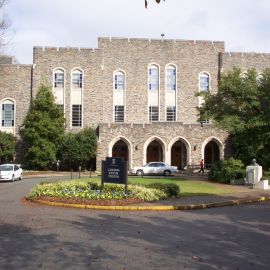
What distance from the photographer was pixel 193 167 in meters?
47.0

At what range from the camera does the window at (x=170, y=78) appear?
51.1 meters

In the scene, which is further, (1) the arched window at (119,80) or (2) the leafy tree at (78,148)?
(1) the arched window at (119,80)

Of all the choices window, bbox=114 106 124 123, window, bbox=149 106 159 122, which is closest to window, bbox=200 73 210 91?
window, bbox=149 106 159 122

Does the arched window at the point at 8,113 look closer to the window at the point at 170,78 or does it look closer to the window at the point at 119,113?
the window at the point at 119,113

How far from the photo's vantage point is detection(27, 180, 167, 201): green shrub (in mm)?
18062

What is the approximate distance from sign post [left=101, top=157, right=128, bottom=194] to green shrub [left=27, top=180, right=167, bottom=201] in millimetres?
403

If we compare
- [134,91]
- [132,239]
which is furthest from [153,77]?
[132,239]

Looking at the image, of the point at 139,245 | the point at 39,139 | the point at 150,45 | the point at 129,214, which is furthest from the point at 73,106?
the point at 139,245

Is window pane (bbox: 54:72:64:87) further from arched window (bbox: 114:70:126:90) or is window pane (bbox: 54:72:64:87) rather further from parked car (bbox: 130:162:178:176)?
parked car (bbox: 130:162:178:176)

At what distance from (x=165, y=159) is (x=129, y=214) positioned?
31.8m

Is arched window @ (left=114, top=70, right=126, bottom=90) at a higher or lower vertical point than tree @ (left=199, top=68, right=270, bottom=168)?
higher

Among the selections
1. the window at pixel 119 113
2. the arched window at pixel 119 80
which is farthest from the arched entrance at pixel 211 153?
the arched window at pixel 119 80

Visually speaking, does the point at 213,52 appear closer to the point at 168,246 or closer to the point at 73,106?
the point at 73,106

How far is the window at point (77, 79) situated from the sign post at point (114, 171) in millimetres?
30610
